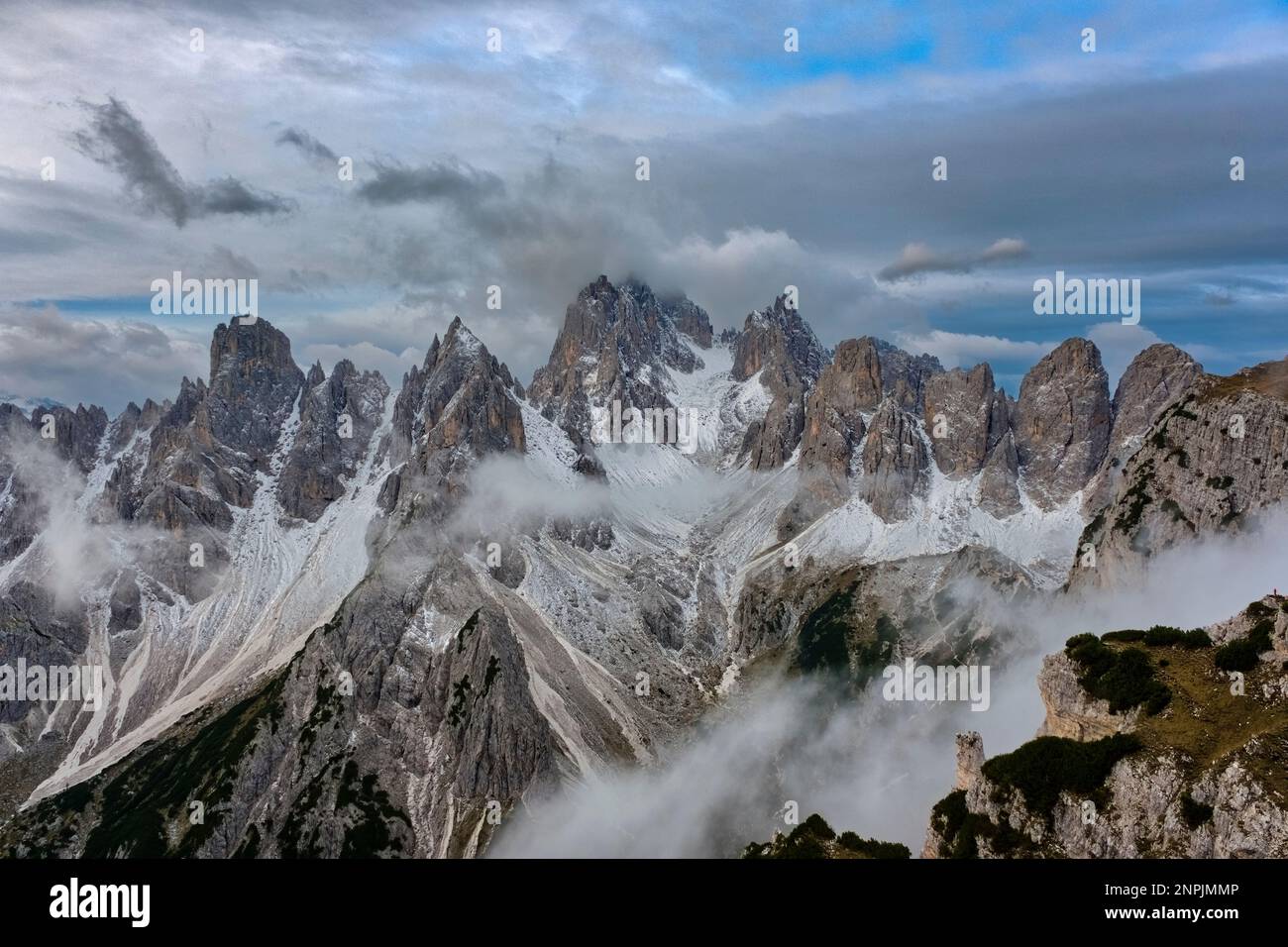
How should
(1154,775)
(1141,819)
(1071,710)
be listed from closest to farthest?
(1141,819) → (1154,775) → (1071,710)

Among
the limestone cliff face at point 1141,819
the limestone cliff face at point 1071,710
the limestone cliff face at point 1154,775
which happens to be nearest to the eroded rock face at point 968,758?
the limestone cliff face at point 1154,775

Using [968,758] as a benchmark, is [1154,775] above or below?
above

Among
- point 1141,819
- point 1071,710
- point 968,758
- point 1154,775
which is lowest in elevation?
point 968,758

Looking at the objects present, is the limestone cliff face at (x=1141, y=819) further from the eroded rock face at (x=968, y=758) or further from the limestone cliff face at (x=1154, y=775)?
the eroded rock face at (x=968, y=758)

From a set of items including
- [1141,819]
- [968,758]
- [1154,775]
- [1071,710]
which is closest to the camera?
[1141,819]

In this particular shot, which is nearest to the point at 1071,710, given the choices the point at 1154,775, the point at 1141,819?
the point at 1154,775

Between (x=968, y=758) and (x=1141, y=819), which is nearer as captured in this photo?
(x=1141, y=819)

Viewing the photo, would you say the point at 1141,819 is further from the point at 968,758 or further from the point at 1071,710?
the point at 968,758

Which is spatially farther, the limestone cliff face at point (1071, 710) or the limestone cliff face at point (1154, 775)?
the limestone cliff face at point (1071, 710)
